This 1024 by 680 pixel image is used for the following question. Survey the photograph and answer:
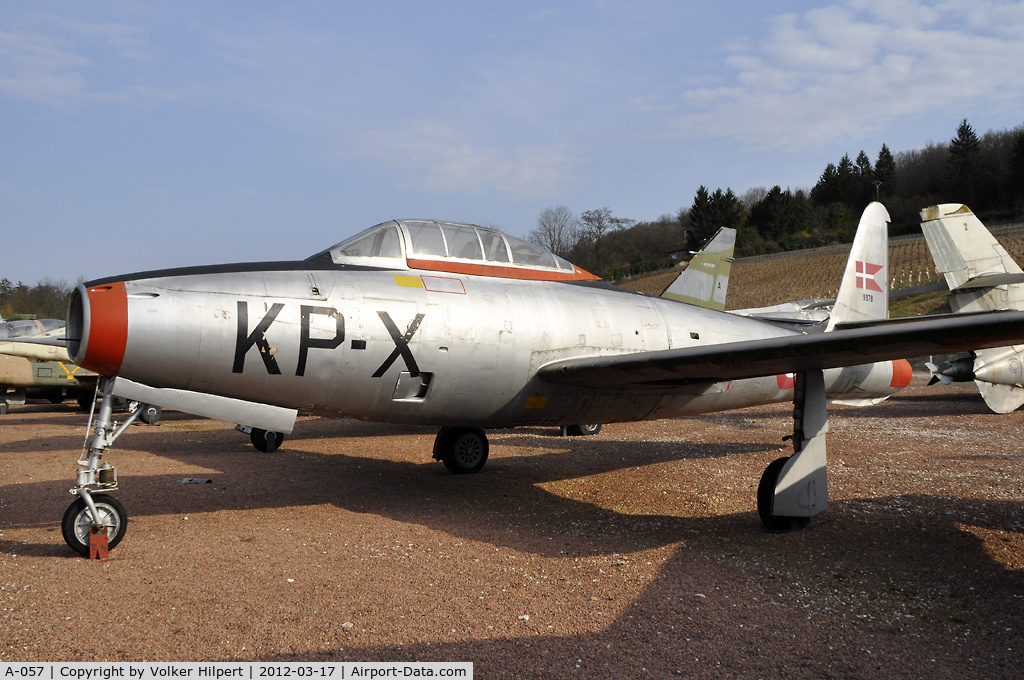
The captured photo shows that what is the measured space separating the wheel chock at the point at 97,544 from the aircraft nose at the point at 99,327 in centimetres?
133

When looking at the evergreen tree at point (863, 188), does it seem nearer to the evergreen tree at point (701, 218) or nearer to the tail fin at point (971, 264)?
the evergreen tree at point (701, 218)

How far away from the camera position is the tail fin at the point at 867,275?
9.60 m

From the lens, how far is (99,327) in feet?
16.6

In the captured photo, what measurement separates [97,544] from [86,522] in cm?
24

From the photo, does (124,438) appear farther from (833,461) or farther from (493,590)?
(833,461)

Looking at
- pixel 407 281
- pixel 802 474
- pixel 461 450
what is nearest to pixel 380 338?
pixel 407 281

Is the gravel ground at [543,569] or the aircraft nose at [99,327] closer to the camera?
the gravel ground at [543,569]

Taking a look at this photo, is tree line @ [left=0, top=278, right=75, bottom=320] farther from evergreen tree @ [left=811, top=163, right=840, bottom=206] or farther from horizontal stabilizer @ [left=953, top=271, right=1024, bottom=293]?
evergreen tree @ [left=811, top=163, right=840, bottom=206]

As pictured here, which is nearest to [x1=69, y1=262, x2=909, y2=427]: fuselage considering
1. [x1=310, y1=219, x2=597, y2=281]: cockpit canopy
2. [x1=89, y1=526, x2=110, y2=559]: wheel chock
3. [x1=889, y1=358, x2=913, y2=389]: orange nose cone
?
[x1=310, y1=219, x2=597, y2=281]: cockpit canopy

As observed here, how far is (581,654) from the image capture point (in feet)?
12.3

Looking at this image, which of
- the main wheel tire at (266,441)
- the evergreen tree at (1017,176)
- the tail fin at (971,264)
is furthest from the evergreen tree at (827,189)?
the main wheel tire at (266,441)

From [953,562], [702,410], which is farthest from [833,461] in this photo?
[953,562]

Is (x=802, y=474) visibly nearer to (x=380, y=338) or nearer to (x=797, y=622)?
(x=797, y=622)

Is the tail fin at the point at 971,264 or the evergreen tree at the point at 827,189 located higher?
the evergreen tree at the point at 827,189
